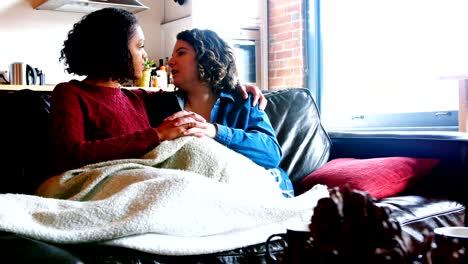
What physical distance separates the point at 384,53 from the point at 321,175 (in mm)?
1950

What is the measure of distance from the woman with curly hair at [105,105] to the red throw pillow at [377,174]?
20.9 inches

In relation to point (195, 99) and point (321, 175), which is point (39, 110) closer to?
point (195, 99)

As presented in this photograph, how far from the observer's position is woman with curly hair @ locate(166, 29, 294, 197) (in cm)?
206

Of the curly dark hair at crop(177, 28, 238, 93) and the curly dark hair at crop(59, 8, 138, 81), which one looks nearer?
the curly dark hair at crop(59, 8, 138, 81)

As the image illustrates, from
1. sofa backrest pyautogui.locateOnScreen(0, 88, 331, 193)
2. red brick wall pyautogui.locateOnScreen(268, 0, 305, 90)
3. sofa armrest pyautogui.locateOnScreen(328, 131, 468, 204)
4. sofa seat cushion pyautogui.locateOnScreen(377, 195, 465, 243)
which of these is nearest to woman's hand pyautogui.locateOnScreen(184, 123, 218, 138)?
sofa backrest pyautogui.locateOnScreen(0, 88, 331, 193)

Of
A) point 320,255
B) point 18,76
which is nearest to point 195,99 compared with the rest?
point 320,255

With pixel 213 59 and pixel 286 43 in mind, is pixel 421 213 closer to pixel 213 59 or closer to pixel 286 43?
pixel 213 59

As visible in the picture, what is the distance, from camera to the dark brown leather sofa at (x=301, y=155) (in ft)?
4.50

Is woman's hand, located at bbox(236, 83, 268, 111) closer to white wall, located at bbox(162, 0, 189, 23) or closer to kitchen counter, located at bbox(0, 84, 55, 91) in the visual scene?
kitchen counter, located at bbox(0, 84, 55, 91)

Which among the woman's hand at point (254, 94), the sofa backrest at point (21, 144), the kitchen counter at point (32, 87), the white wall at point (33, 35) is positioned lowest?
the sofa backrest at point (21, 144)

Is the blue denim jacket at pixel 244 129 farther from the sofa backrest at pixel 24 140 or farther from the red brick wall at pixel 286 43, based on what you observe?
the red brick wall at pixel 286 43

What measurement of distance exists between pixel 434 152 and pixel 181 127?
36.7 inches

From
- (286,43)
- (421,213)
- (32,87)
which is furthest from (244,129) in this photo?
(286,43)

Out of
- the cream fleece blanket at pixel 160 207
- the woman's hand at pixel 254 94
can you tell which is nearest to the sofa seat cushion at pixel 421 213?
the cream fleece blanket at pixel 160 207
